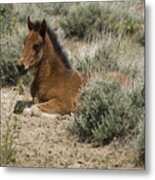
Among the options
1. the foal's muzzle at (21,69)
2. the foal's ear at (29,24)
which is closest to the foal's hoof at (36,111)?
the foal's muzzle at (21,69)

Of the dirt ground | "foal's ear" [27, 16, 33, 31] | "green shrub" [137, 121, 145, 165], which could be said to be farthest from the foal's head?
"green shrub" [137, 121, 145, 165]

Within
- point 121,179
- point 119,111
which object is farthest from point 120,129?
point 121,179

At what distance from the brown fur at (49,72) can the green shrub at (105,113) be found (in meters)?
0.05

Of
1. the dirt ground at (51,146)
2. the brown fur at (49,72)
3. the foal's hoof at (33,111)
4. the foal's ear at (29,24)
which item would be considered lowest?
the dirt ground at (51,146)

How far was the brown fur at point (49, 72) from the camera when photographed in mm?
2006

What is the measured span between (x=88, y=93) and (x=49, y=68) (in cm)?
20

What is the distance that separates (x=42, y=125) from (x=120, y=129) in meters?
0.33

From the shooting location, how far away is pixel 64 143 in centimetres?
200

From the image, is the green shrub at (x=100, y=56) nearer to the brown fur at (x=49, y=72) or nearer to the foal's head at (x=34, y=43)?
the brown fur at (x=49, y=72)

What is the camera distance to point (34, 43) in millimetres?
2018

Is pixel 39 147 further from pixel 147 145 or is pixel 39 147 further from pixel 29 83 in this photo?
pixel 147 145

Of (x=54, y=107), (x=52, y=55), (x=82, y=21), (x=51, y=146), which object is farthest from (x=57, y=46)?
(x=51, y=146)

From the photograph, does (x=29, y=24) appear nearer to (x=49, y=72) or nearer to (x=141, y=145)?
(x=49, y=72)

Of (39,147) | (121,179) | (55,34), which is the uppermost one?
(55,34)
